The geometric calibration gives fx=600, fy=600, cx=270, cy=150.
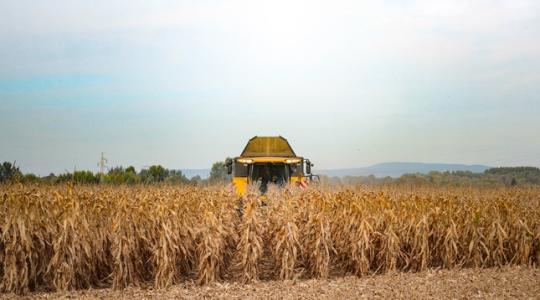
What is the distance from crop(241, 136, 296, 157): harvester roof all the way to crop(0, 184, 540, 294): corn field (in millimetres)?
6708

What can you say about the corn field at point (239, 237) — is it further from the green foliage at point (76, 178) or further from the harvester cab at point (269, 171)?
the harvester cab at point (269, 171)

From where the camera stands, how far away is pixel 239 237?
1032cm

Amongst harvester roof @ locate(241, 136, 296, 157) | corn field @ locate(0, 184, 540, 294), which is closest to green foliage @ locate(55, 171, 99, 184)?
corn field @ locate(0, 184, 540, 294)

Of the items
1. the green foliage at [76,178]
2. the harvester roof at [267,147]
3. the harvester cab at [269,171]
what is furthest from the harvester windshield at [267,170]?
the green foliage at [76,178]

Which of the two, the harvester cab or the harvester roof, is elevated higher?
the harvester roof

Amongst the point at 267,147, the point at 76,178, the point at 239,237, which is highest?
the point at 267,147

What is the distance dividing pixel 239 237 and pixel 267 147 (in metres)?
8.53

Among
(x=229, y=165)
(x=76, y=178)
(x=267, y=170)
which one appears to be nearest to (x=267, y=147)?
(x=229, y=165)

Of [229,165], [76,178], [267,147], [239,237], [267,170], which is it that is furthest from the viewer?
[267,147]

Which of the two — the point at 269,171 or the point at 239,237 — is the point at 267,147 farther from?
the point at 239,237

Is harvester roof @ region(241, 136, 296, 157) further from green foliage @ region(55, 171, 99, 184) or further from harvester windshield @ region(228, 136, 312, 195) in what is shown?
green foliage @ region(55, 171, 99, 184)

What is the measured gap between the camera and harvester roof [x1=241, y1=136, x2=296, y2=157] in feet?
61.0

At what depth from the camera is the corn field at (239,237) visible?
9.48 m

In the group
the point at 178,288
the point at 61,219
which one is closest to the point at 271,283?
the point at 178,288
